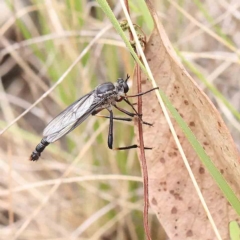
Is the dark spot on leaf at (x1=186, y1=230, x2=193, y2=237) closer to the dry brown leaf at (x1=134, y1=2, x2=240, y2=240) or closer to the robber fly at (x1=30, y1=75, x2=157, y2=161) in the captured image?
the dry brown leaf at (x1=134, y1=2, x2=240, y2=240)

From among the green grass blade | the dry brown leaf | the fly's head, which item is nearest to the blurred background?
the fly's head

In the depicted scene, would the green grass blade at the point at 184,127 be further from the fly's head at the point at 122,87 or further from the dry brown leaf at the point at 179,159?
the fly's head at the point at 122,87

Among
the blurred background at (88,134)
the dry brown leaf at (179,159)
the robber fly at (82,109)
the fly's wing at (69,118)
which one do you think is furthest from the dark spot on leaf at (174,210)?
the blurred background at (88,134)

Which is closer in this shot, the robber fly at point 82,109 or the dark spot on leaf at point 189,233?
the dark spot on leaf at point 189,233

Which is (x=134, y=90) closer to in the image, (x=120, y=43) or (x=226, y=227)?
(x=226, y=227)

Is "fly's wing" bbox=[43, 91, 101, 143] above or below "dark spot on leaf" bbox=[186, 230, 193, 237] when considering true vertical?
above

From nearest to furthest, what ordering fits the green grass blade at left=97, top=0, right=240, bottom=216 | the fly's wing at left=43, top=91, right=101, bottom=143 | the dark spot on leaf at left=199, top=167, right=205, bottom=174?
the green grass blade at left=97, top=0, right=240, bottom=216
the dark spot on leaf at left=199, top=167, right=205, bottom=174
the fly's wing at left=43, top=91, right=101, bottom=143
